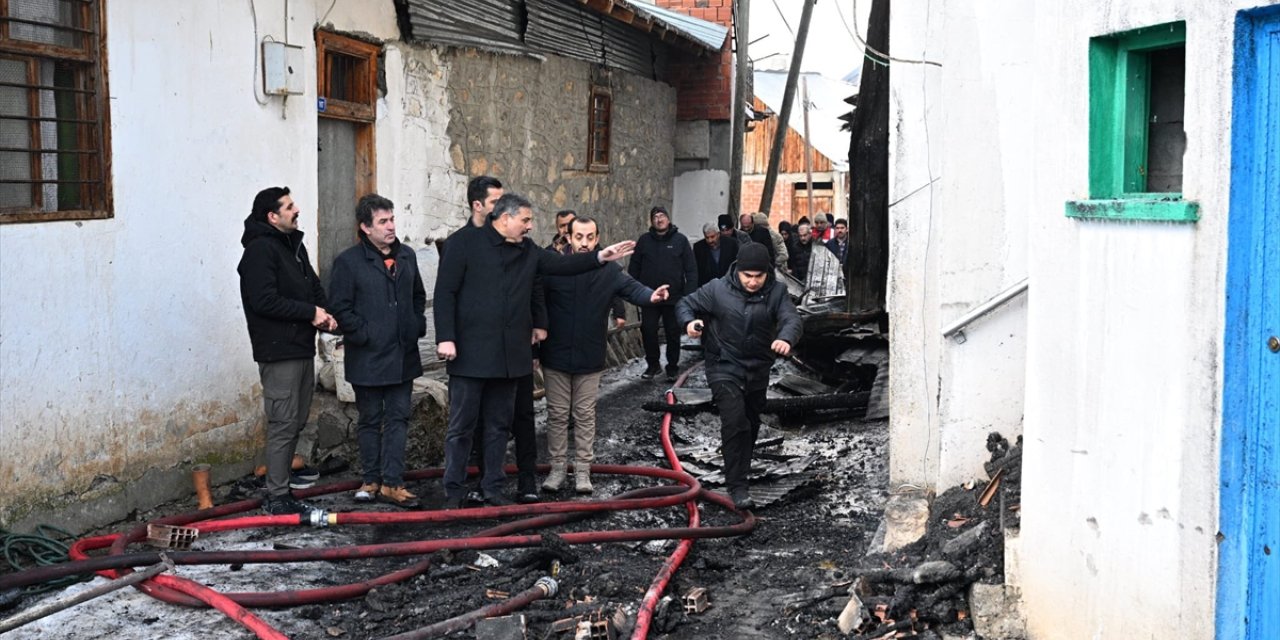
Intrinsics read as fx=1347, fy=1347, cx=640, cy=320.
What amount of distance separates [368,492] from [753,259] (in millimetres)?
2694

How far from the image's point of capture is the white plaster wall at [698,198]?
19312 millimetres

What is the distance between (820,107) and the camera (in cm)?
4612

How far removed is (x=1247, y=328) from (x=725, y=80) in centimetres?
1578

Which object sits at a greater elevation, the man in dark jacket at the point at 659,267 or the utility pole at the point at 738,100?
the utility pole at the point at 738,100

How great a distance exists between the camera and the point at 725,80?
63.4ft

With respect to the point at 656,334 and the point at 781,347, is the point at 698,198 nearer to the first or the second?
the point at 656,334

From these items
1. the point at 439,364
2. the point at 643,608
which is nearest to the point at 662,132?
the point at 439,364

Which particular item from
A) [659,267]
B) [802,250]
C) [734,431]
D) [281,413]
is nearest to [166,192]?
[281,413]

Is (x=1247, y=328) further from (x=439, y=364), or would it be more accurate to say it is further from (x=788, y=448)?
(x=439, y=364)

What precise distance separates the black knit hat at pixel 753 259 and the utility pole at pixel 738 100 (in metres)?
10.2

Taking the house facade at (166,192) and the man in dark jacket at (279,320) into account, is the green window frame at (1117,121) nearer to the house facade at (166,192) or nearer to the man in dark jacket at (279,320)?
the man in dark jacket at (279,320)

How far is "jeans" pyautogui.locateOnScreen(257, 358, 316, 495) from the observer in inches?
301

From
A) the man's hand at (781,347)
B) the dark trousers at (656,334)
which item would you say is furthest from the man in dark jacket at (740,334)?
the dark trousers at (656,334)

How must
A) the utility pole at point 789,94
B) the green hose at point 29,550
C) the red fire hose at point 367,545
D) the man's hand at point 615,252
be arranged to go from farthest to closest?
the utility pole at point 789,94 → the man's hand at point 615,252 → the green hose at point 29,550 → the red fire hose at point 367,545
